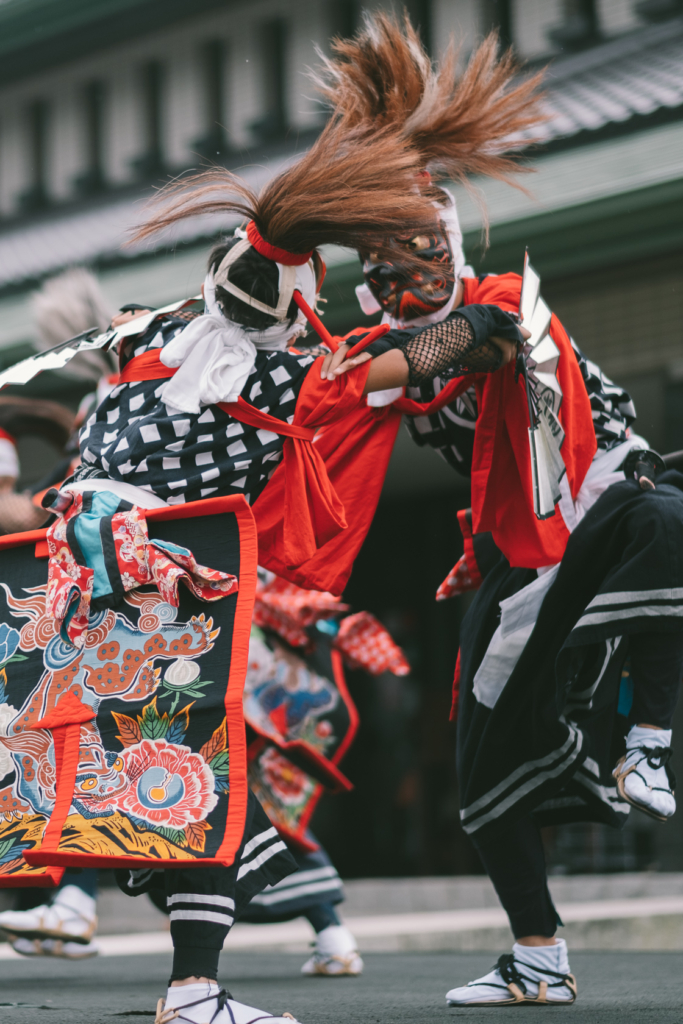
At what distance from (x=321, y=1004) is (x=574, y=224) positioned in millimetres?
3825

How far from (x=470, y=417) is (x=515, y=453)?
0.21 meters

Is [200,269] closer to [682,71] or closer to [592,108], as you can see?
[592,108]

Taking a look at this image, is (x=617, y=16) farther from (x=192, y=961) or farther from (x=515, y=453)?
(x=192, y=961)

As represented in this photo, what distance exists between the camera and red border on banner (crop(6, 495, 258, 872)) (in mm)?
1922

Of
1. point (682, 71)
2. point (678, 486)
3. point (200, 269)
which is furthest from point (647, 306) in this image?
point (678, 486)

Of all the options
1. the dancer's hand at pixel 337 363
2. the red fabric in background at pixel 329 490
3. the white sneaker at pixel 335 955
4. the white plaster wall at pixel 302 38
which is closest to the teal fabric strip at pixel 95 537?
the red fabric in background at pixel 329 490

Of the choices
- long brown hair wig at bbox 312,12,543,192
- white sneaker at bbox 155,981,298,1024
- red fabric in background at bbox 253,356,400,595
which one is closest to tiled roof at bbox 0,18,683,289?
long brown hair wig at bbox 312,12,543,192

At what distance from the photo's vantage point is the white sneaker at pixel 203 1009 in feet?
6.61

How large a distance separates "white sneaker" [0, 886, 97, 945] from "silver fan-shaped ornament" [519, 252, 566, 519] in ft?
6.71

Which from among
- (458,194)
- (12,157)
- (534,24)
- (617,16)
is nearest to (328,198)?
(458,194)

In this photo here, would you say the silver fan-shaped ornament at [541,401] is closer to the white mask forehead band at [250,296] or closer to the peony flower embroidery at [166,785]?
the white mask forehead band at [250,296]

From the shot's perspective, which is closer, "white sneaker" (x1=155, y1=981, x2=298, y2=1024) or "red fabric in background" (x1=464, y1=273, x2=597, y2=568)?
"white sneaker" (x1=155, y1=981, x2=298, y2=1024)

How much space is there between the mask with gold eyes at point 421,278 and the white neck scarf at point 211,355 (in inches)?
12.7

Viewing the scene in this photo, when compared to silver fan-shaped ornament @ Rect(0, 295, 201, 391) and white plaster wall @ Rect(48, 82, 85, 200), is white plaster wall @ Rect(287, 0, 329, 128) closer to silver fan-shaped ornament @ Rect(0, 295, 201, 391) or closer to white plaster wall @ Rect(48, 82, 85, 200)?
white plaster wall @ Rect(48, 82, 85, 200)
